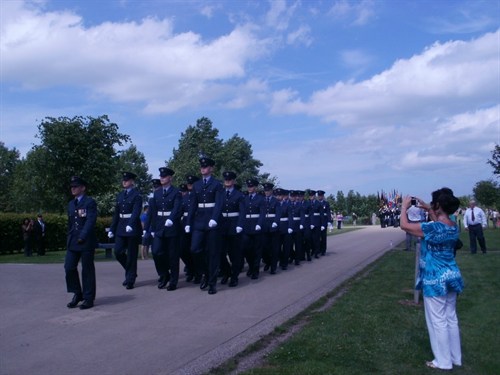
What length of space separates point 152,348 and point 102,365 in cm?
76

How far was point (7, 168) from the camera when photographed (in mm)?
95625

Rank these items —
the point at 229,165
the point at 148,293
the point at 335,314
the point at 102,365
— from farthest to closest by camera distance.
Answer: the point at 229,165 < the point at 148,293 < the point at 335,314 < the point at 102,365

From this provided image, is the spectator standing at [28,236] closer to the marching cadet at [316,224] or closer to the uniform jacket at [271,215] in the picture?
the marching cadet at [316,224]

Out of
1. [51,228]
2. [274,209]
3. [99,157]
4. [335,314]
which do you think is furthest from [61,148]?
[335,314]

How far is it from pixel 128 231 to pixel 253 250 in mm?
3491

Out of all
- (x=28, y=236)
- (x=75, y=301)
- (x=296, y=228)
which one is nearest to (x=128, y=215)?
(x=75, y=301)

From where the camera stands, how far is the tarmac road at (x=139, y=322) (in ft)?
19.6

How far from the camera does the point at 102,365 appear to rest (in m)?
5.84

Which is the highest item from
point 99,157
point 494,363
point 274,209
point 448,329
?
point 99,157

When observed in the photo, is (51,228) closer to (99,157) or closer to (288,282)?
(99,157)

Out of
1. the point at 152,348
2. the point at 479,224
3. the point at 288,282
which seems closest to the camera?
the point at 152,348

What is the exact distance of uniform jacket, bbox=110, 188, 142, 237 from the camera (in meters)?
11.0

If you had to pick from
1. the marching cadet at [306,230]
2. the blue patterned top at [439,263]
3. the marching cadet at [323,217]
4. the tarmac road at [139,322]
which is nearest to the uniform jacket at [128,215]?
the tarmac road at [139,322]

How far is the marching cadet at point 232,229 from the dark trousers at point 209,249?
1.52 feet
